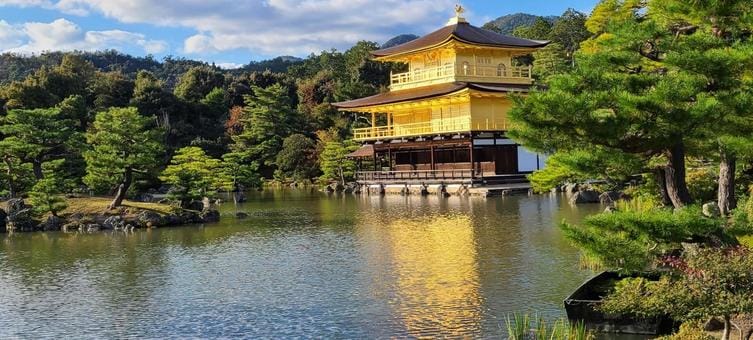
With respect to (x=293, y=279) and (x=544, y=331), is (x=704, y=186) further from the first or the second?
(x=544, y=331)

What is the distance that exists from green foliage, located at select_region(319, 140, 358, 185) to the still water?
17776 millimetres

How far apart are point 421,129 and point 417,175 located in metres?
2.13

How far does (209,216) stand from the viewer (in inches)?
826

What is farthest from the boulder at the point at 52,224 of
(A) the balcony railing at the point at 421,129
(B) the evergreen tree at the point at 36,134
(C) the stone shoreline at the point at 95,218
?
(A) the balcony railing at the point at 421,129

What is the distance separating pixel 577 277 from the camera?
10.0 meters

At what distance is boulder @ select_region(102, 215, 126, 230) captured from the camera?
19.4 metres

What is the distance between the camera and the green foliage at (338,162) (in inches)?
1459

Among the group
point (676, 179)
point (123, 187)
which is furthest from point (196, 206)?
point (676, 179)

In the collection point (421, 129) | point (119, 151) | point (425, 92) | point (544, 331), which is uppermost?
point (425, 92)

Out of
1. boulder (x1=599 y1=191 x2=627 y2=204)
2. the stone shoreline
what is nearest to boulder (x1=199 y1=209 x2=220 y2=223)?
the stone shoreline

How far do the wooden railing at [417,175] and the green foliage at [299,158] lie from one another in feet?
20.1

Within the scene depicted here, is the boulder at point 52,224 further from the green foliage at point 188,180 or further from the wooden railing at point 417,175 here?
the wooden railing at point 417,175

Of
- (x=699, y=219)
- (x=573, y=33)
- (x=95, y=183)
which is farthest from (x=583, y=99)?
(x=573, y=33)

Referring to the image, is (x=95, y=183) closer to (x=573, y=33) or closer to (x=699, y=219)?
(x=699, y=219)
